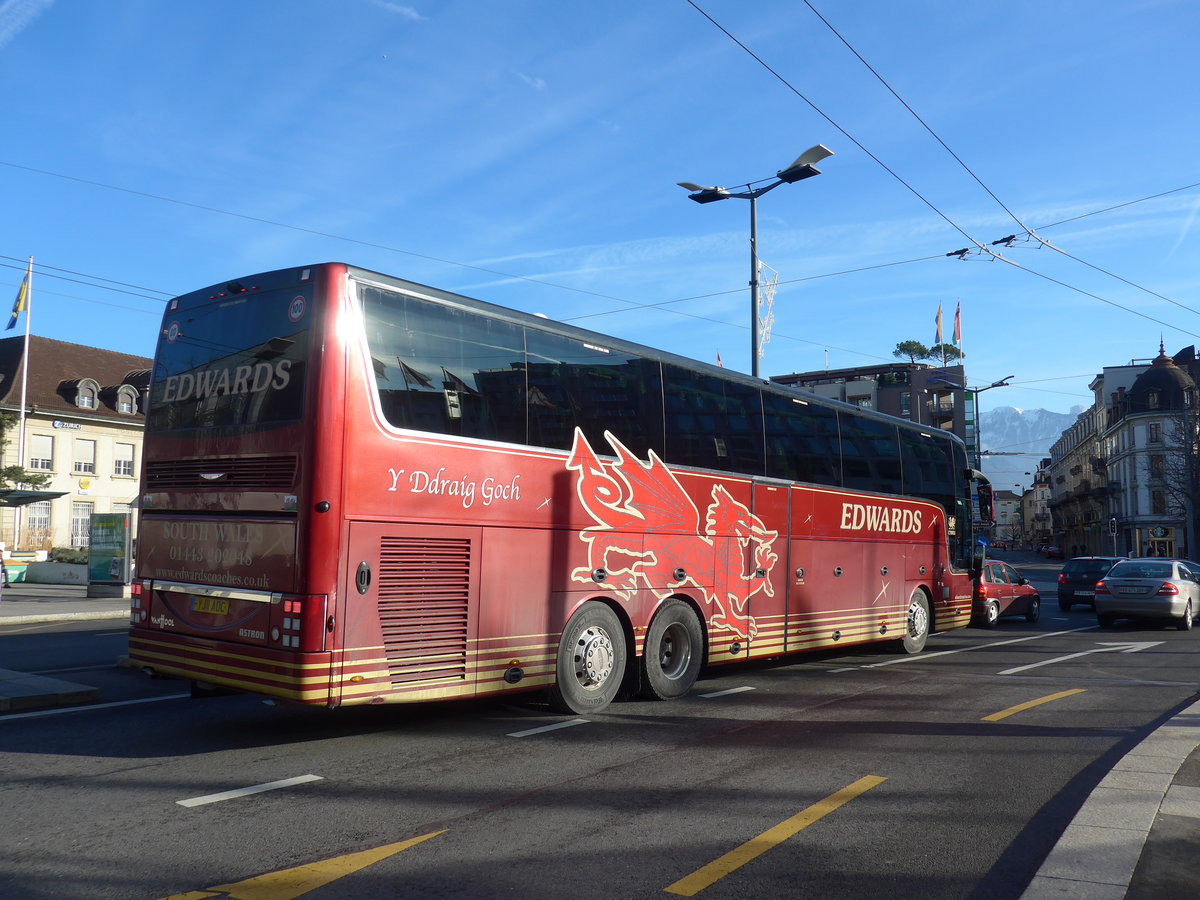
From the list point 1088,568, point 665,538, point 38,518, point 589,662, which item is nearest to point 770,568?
point 665,538

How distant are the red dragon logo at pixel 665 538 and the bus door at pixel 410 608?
140 centimetres

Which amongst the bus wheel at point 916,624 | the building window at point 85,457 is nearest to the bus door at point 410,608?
the bus wheel at point 916,624

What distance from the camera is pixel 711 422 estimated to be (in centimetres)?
1094

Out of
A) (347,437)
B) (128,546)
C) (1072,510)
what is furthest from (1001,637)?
(1072,510)

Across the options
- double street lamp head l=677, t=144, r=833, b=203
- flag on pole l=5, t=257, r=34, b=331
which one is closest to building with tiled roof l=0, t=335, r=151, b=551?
flag on pole l=5, t=257, r=34, b=331

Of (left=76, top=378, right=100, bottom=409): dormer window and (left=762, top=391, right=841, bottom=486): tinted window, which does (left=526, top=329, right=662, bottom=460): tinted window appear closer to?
(left=762, top=391, right=841, bottom=486): tinted window

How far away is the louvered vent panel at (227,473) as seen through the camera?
7242 mm

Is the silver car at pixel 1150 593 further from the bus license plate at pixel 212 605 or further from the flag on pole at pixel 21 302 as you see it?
the flag on pole at pixel 21 302

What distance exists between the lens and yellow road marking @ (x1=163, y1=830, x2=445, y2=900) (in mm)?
4320

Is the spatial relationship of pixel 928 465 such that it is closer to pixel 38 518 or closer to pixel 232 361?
pixel 232 361

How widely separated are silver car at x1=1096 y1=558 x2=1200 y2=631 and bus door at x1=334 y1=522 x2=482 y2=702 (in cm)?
1790

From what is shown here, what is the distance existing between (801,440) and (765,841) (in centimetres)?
785

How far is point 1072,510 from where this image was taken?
11938 centimetres

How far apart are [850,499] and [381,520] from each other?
8053 millimetres
